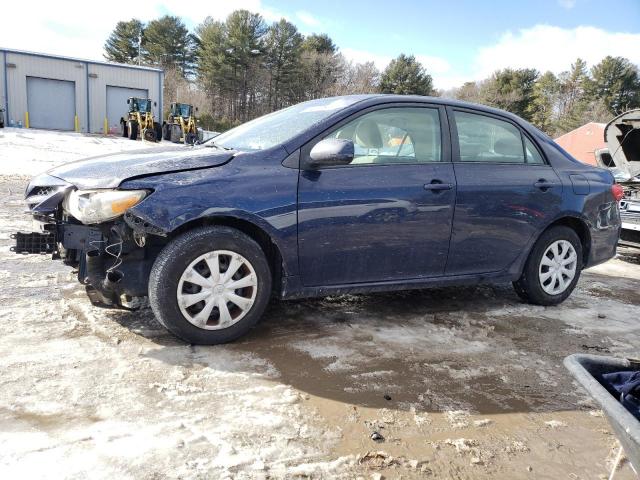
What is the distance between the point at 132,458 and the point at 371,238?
2002 millimetres

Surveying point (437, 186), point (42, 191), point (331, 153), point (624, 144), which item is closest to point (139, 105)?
point (624, 144)

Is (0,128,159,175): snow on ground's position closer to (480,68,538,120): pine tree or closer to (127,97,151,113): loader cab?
(127,97,151,113): loader cab

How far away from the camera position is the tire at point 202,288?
299 centimetres

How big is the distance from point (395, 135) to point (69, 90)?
34110 millimetres

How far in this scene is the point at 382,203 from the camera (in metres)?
3.48

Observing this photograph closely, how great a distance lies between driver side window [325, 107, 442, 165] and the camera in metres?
3.57

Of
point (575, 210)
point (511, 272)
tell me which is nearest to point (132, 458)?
point (511, 272)

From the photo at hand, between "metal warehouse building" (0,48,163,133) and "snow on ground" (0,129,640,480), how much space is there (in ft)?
104

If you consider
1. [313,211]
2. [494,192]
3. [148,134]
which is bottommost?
[313,211]

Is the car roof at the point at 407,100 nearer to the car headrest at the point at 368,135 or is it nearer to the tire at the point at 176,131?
the car headrest at the point at 368,135

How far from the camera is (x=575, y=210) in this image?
4445 millimetres

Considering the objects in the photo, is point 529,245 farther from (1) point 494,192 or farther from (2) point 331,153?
(2) point 331,153

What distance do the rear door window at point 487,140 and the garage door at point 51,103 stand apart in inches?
1333

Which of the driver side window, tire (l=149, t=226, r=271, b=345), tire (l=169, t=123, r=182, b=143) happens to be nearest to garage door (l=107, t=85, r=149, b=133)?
tire (l=169, t=123, r=182, b=143)
